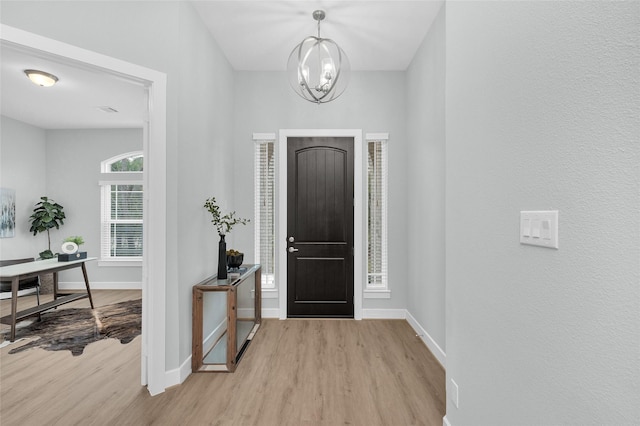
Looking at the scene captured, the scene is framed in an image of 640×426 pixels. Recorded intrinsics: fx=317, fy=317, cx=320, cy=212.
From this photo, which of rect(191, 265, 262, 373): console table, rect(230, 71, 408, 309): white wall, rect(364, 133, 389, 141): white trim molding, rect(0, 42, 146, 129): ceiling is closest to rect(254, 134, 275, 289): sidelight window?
rect(230, 71, 408, 309): white wall

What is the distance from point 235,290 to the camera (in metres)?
2.61

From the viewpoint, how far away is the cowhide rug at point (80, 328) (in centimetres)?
315

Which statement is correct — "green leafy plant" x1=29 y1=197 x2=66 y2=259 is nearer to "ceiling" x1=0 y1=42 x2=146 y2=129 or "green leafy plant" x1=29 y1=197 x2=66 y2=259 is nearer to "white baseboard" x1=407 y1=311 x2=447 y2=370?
"ceiling" x1=0 y1=42 x2=146 y2=129

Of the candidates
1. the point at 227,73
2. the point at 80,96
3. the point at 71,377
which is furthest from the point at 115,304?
the point at 227,73

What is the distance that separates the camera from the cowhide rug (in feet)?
10.3

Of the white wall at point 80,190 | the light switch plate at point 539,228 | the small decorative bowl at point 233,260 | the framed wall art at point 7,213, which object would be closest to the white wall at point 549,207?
the light switch plate at point 539,228

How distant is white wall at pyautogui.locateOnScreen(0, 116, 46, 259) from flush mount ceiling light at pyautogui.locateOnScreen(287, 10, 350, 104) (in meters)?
5.36

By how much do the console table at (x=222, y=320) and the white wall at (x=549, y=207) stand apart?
1719mm

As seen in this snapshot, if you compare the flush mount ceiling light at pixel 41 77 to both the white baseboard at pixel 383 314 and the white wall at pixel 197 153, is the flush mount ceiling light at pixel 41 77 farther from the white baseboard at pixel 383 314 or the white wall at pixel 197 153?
the white baseboard at pixel 383 314

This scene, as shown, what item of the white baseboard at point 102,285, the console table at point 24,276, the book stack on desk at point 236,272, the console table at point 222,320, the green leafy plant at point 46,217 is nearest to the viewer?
the console table at point 222,320

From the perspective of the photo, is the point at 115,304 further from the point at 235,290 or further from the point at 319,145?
the point at 319,145

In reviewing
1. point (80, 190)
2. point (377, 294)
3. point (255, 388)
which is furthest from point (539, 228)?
point (80, 190)

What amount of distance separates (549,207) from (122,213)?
21.3ft

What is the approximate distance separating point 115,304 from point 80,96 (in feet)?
9.61
